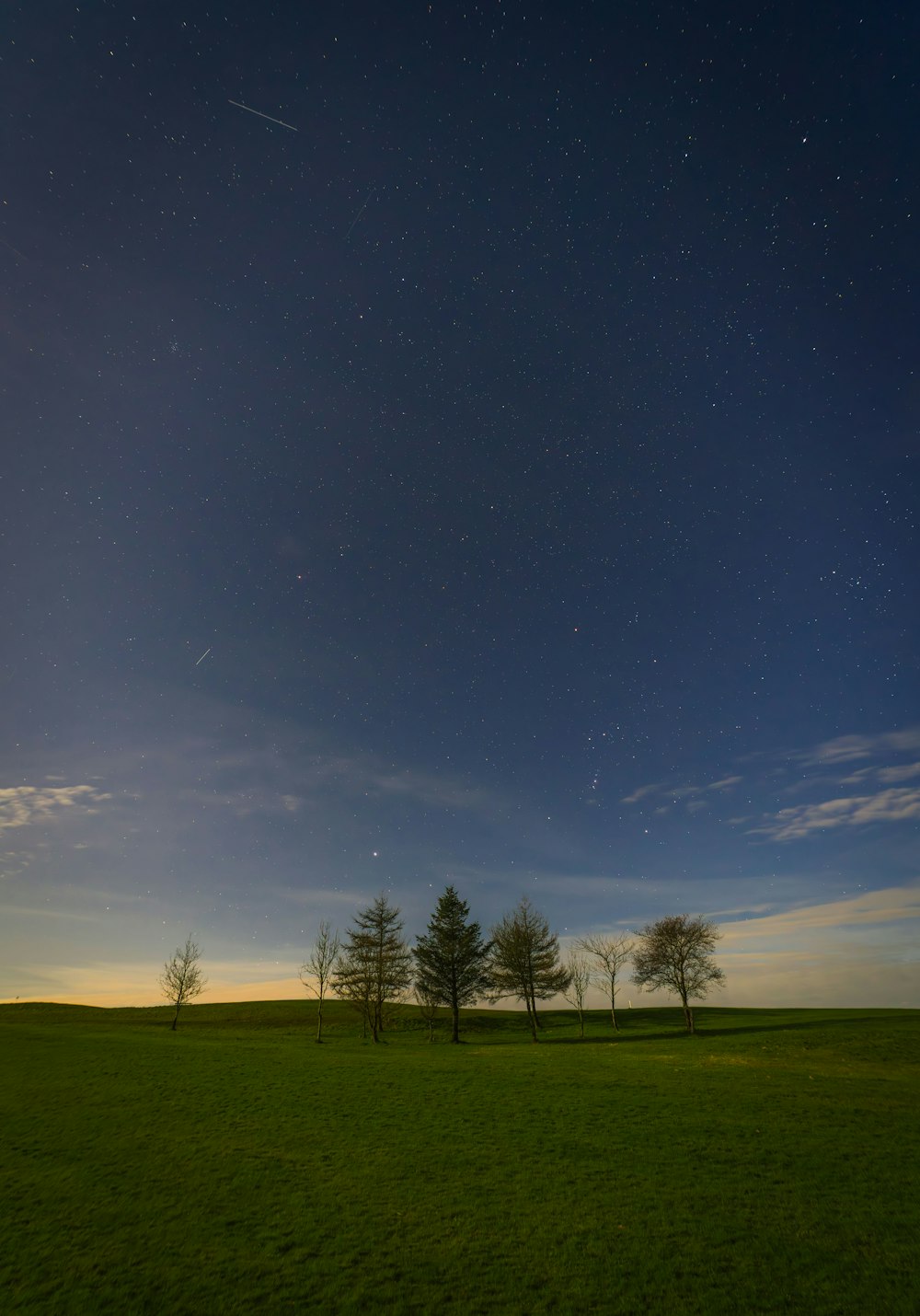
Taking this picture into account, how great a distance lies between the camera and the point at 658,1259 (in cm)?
1368

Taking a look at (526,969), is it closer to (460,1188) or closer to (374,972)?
(374,972)

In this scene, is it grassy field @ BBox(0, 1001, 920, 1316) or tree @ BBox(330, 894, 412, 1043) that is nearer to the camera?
grassy field @ BBox(0, 1001, 920, 1316)

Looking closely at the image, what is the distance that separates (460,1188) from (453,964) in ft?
160

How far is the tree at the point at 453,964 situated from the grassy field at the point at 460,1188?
90.8 feet

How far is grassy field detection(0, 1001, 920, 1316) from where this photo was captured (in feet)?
42.0

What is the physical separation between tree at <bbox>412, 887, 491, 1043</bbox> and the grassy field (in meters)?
27.7

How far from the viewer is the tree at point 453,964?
63094 mm

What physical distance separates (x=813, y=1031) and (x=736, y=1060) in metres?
18.6

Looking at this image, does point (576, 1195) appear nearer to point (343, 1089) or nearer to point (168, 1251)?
point (168, 1251)

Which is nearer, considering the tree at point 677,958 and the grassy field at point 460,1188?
the grassy field at point 460,1188

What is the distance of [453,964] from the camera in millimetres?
63875

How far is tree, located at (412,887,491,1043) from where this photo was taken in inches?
2484

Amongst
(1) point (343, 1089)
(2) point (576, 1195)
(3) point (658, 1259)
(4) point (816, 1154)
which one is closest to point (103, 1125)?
(1) point (343, 1089)

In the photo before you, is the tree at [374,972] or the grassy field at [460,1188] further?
the tree at [374,972]
